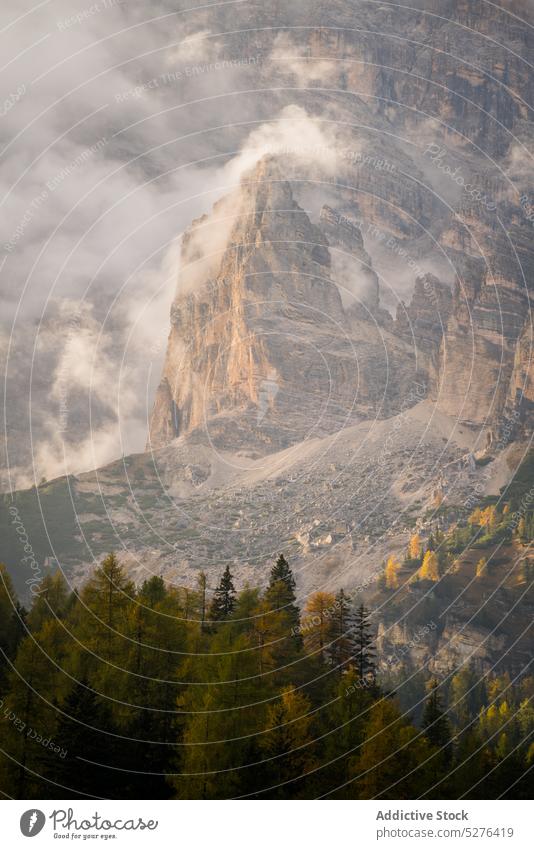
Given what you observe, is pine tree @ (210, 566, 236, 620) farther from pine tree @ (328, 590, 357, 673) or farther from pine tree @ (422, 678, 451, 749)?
pine tree @ (422, 678, 451, 749)

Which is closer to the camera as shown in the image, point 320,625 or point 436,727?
point 436,727

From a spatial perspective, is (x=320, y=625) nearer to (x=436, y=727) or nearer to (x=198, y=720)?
(x=436, y=727)

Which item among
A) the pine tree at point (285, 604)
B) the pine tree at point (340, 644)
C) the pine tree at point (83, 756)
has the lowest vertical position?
the pine tree at point (83, 756)

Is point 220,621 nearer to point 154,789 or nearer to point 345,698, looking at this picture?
point 345,698

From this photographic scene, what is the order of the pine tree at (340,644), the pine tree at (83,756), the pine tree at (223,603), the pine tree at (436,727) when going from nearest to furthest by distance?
1. the pine tree at (83,756)
2. the pine tree at (436,727)
3. the pine tree at (340,644)
4. the pine tree at (223,603)

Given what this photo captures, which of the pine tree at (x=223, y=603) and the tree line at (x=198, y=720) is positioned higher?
the pine tree at (x=223, y=603)

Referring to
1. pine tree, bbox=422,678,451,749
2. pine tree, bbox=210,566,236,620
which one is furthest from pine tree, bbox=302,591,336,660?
pine tree, bbox=422,678,451,749

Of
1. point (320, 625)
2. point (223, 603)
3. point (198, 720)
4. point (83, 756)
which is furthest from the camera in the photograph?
point (223, 603)

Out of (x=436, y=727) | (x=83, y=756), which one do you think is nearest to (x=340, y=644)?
(x=436, y=727)

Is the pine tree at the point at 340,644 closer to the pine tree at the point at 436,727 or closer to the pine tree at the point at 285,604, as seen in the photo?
the pine tree at the point at 285,604

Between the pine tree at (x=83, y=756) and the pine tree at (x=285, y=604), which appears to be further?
the pine tree at (x=285, y=604)

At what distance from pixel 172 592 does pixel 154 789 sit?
3273 cm

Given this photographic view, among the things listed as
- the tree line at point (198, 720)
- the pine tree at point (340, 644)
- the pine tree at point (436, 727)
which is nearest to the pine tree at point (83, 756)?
the tree line at point (198, 720)
